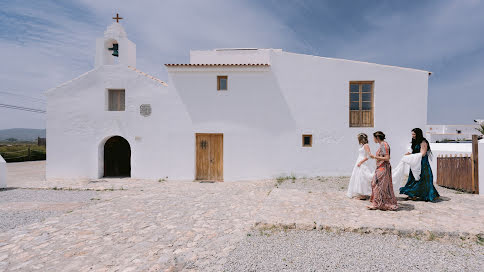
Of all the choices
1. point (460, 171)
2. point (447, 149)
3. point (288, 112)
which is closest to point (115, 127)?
point (288, 112)

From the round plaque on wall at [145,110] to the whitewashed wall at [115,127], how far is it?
0.18 meters

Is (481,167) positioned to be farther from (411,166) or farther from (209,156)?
(209,156)

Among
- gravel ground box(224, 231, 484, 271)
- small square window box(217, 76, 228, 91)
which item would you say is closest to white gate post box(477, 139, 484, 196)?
gravel ground box(224, 231, 484, 271)

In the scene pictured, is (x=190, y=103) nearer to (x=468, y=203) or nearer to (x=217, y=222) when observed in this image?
(x=217, y=222)

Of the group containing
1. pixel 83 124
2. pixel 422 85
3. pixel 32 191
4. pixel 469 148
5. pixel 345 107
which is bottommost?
pixel 32 191

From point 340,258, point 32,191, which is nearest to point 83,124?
point 32,191

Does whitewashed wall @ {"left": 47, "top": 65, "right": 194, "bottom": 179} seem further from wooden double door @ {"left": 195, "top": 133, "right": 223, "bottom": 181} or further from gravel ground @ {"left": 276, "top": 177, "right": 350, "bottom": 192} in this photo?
gravel ground @ {"left": 276, "top": 177, "right": 350, "bottom": 192}

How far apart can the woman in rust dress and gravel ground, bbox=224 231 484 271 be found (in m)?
1.42

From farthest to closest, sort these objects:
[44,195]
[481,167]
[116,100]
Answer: [116,100] → [44,195] → [481,167]

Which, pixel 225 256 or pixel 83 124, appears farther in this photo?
pixel 83 124

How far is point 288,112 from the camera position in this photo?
10289 mm

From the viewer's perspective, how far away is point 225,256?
3.44 meters

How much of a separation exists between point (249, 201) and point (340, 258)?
3.58 m

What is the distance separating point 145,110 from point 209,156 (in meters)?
3.66
